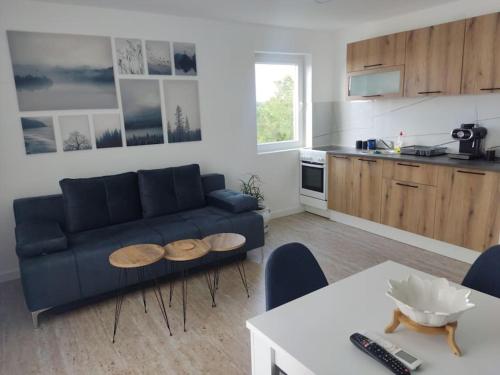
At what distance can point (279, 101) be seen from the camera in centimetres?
482

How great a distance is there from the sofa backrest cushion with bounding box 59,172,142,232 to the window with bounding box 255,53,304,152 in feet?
6.27

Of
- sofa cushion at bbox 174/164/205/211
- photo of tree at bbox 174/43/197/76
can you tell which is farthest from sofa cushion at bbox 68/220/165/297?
photo of tree at bbox 174/43/197/76

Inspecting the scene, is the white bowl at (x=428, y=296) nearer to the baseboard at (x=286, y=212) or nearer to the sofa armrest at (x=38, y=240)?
the sofa armrest at (x=38, y=240)

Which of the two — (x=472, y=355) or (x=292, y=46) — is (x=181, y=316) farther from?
(x=292, y=46)

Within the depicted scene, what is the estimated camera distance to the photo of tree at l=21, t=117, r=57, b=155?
10.5 ft

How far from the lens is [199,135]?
4.12 meters

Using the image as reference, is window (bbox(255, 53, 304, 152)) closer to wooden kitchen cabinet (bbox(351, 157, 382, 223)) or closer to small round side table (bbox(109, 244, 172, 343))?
wooden kitchen cabinet (bbox(351, 157, 382, 223))

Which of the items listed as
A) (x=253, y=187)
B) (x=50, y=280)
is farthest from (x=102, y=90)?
(x=253, y=187)

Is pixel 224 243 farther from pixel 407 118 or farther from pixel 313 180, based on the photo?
pixel 407 118

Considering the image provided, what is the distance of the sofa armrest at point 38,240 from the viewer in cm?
257

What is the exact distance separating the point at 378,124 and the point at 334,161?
2.43 ft

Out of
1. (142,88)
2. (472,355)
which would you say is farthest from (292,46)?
(472,355)

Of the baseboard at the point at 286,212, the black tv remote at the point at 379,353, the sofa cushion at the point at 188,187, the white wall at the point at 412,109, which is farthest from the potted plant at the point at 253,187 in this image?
the black tv remote at the point at 379,353

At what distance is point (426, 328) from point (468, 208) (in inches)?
98.9
